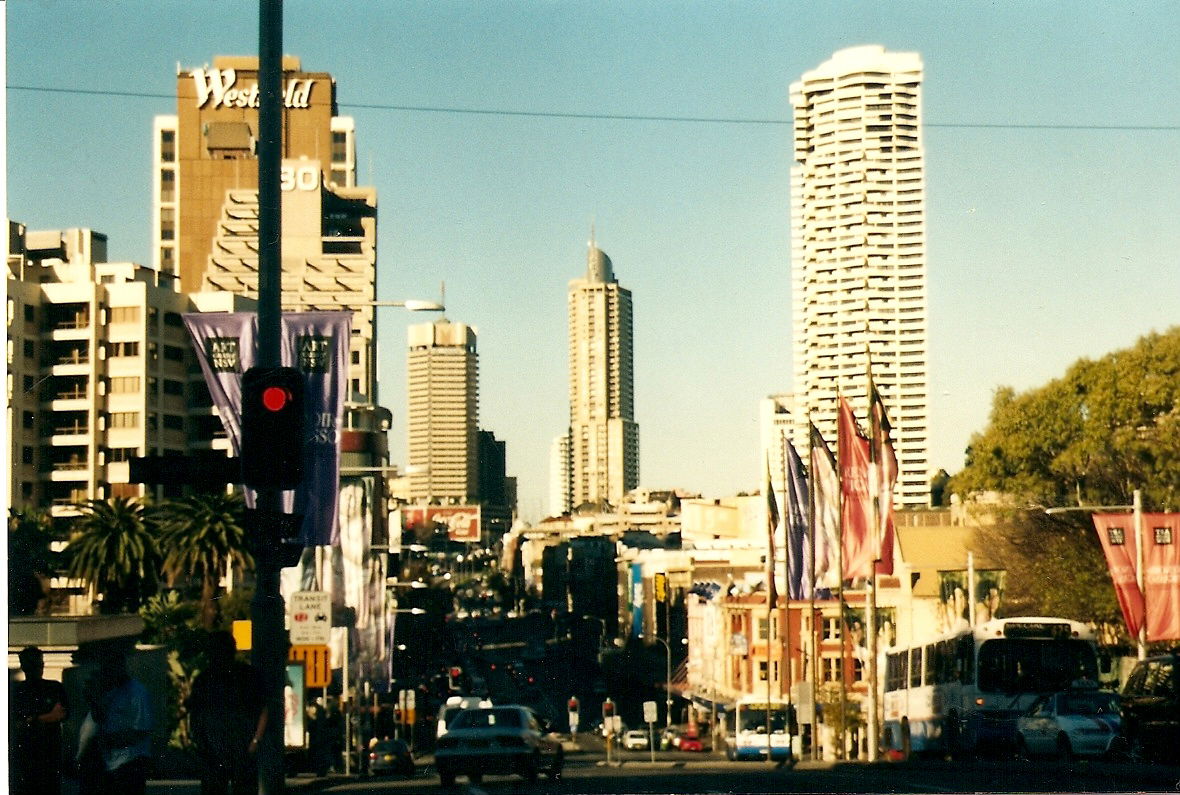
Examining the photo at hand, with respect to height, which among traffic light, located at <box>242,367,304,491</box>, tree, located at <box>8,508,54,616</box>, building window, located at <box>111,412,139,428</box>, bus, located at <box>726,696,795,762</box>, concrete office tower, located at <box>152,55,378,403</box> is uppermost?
concrete office tower, located at <box>152,55,378,403</box>

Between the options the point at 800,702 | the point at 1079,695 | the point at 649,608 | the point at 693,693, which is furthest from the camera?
the point at 649,608

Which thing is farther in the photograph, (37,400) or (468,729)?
(37,400)

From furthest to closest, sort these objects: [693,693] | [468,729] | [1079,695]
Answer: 1. [693,693]
2. [1079,695]
3. [468,729]

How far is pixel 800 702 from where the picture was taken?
141 ft

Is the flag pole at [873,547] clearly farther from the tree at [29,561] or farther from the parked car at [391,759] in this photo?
the tree at [29,561]

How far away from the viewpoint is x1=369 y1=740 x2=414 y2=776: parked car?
109ft

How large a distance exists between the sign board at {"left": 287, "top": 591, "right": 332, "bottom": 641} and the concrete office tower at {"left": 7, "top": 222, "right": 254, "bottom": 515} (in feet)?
213

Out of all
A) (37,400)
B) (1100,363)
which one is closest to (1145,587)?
(1100,363)

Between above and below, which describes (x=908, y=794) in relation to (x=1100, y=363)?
below

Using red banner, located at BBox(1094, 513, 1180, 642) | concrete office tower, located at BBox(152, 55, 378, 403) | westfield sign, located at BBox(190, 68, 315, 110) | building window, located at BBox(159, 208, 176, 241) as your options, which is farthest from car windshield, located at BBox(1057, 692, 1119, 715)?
building window, located at BBox(159, 208, 176, 241)

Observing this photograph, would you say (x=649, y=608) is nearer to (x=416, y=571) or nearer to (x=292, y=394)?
(x=416, y=571)

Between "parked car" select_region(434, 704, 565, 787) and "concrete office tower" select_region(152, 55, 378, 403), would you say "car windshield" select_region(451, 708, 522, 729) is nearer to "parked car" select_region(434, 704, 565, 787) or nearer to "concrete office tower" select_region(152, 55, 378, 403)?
"parked car" select_region(434, 704, 565, 787)

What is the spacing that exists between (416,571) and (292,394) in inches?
3740

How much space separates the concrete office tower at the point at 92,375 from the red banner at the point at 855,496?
6137 cm
